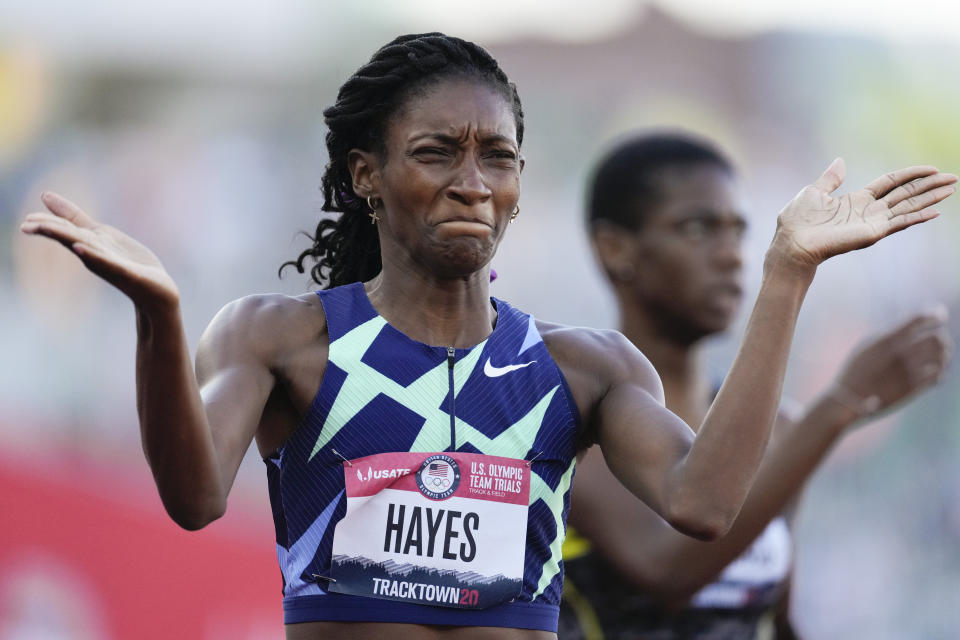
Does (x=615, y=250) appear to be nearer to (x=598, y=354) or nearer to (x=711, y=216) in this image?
(x=711, y=216)

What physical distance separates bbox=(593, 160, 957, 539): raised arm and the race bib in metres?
0.35

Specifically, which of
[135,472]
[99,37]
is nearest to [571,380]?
[135,472]

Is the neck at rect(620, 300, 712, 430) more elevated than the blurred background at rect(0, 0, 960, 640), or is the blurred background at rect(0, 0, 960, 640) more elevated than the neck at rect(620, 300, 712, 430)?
the blurred background at rect(0, 0, 960, 640)

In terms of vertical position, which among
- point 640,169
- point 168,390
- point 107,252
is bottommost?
point 168,390

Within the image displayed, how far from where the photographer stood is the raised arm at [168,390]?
247 cm

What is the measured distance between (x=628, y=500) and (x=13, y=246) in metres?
8.43

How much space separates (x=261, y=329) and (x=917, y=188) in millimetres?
1350

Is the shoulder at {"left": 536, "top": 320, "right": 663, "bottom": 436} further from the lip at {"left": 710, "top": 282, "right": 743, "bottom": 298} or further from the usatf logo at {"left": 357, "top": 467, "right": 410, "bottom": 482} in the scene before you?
the lip at {"left": 710, "top": 282, "right": 743, "bottom": 298}

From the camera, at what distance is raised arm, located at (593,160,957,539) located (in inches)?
109

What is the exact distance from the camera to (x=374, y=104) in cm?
326

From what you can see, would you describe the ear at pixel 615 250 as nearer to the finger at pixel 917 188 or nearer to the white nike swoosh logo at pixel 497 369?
the white nike swoosh logo at pixel 497 369

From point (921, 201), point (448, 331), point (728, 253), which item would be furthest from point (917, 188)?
point (728, 253)

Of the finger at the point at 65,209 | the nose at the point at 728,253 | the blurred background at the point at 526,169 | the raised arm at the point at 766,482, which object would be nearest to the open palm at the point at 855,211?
the finger at the point at 65,209

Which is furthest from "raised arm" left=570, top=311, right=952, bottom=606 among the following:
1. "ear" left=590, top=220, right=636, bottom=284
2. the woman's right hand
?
the woman's right hand
